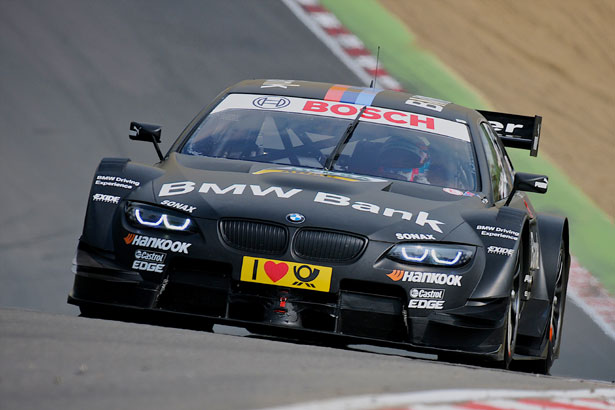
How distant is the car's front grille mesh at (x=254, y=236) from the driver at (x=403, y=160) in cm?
120

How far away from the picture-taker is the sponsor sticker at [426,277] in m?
5.66

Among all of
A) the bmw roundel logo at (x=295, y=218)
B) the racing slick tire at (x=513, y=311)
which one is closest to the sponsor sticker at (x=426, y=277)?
the racing slick tire at (x=513, y=311)

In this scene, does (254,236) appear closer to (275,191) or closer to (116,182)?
(275,191)

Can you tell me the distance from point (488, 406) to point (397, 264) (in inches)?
62.4

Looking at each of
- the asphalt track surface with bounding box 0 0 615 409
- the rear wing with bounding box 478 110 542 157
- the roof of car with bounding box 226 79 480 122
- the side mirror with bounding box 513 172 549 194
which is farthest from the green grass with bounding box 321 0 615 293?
the side mirror with bounding box 513 172 549 194

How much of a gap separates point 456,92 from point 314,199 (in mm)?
10249

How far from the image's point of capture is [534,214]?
7672mm

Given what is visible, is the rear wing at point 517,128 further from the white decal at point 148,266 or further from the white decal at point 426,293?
the white decal at point 148,266

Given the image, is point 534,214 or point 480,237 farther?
point 534,214

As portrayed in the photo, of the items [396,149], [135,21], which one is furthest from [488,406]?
[135,21]

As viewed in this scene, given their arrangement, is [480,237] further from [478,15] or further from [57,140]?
[478,15]

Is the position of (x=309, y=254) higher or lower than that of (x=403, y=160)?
lower

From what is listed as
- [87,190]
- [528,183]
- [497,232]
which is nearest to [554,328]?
[528,183]

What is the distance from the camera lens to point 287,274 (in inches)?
222
